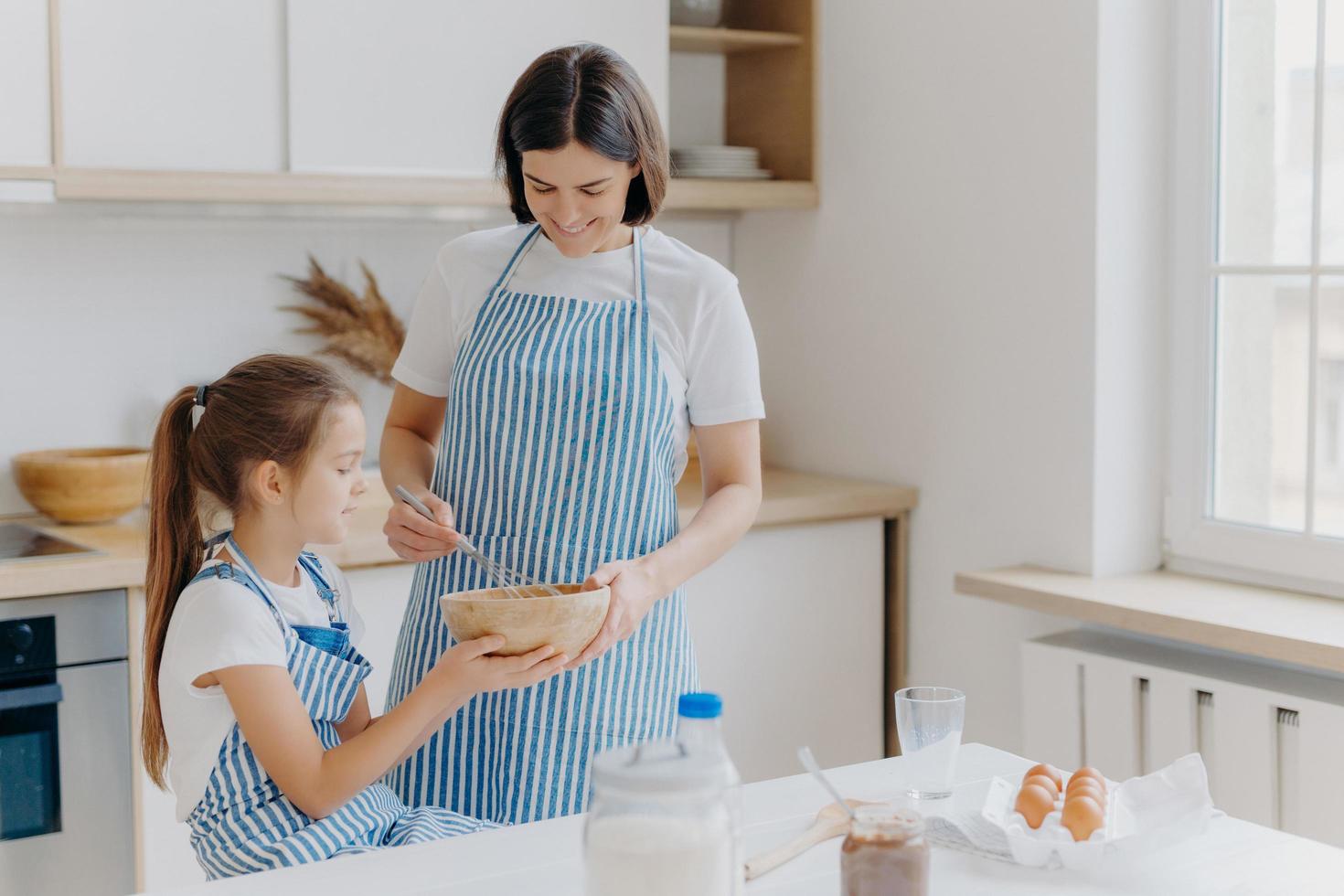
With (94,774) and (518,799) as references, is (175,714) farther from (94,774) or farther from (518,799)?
(94,774)

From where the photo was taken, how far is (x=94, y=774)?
2143 millimetres

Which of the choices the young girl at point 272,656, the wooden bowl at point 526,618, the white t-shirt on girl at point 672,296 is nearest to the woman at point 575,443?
the white t-shirt on girl at point 672,296

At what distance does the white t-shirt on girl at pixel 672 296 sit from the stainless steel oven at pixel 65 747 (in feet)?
2.69

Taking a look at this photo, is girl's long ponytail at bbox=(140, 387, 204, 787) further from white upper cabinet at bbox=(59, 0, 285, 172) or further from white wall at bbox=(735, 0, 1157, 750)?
white wall at bbox=(735, 0, 1157, 750)

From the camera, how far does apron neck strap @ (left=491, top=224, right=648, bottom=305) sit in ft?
5.54

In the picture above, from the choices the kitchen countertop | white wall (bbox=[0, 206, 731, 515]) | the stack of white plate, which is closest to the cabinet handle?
the kitchen countertop

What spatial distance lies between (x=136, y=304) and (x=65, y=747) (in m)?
0.90

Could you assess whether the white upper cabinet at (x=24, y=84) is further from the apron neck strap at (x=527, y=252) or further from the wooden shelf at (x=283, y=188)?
the apron neck strap at (x=527, y=252)

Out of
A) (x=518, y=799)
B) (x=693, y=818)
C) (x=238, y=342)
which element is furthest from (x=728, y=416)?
(x=238, y=342)

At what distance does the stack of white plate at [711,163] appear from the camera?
2957 mm

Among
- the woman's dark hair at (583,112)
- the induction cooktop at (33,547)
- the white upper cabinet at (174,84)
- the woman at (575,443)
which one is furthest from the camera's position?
the white upper cabinet at (174,84)

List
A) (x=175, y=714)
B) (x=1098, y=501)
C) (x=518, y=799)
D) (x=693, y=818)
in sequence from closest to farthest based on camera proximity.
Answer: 1. (x=693, y=818)
2. (x=175, y=714)
3. (x=518, y=799)
4. (x=1098, y=501)

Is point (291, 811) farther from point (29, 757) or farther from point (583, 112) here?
point (29, 757)

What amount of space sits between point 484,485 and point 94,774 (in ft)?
2.97
